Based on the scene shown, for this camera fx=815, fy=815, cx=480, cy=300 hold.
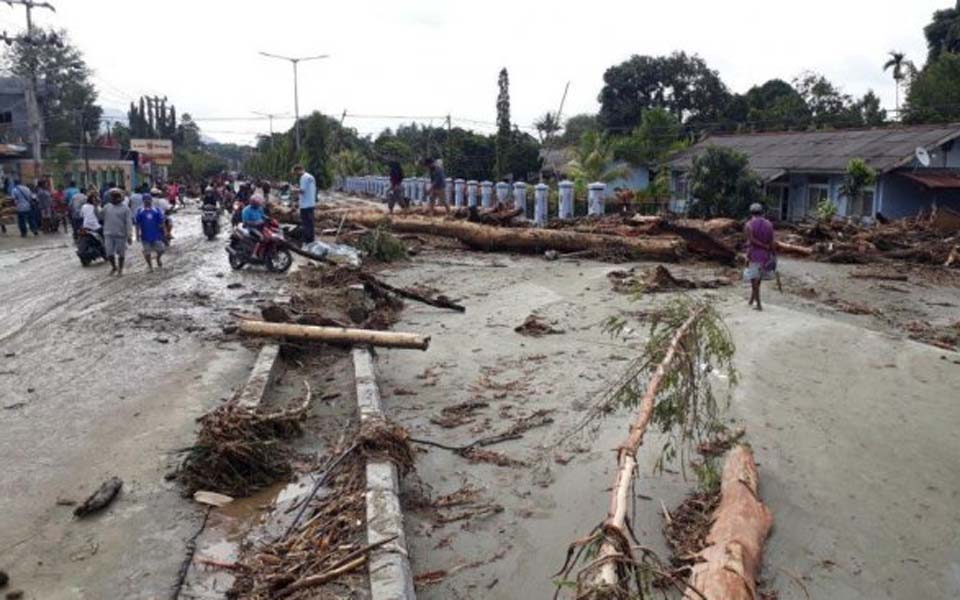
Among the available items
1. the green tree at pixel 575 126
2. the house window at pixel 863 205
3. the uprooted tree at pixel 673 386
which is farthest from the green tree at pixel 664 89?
the uprooted tree at pixel 673 386

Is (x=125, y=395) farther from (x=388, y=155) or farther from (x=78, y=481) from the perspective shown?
(x=388, y=155)

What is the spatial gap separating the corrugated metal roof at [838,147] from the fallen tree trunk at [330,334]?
1007 inches

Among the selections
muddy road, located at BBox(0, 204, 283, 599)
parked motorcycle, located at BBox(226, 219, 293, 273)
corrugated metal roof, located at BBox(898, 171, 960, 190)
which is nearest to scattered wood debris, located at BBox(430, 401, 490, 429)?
muddy road, located at BBox(0, 204, 283, 599)

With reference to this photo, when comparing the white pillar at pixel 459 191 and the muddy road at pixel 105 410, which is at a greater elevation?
the white pillar at pixel 459 191

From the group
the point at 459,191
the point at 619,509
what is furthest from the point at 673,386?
the point at 459,191

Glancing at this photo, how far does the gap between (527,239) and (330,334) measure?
10906mm

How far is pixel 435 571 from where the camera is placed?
186 inches

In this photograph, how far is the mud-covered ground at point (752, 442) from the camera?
15.9ft

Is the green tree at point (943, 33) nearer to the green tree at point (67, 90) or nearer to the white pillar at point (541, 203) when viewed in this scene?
the white pillar at point (541, 203)

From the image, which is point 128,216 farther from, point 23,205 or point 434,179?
point 23,205

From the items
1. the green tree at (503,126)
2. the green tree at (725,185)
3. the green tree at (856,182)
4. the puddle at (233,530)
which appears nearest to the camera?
the puddle at (233,530)

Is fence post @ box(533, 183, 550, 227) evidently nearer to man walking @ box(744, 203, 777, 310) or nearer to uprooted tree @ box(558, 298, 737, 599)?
man walking @ box(744, 203, 777, 310)

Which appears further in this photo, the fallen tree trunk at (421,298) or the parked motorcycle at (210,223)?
the parked motorcycle at (210,223)

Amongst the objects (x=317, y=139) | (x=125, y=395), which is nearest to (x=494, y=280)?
(x=125, y=395)
